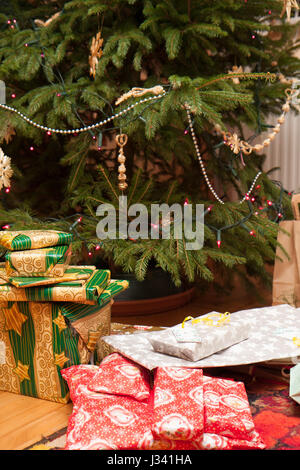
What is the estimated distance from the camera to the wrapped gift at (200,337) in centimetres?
102

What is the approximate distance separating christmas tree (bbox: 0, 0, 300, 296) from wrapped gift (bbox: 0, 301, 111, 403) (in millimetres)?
441

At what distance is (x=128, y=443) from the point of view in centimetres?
81

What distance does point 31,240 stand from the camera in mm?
1075

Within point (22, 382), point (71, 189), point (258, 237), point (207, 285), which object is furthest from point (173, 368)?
point (207, 285)

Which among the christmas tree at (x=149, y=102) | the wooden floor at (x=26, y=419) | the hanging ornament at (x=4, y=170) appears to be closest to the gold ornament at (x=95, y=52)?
the christmas tree at (x=149, y=102)

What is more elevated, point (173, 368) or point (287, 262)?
point (287, 262)

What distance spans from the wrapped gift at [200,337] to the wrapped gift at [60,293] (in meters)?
0.17

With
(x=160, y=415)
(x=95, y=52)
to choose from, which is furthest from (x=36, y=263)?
(x=95, y=52)

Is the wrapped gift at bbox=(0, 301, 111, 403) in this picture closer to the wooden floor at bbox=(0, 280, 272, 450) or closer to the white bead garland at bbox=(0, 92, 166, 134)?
the wooden floor at bbox=(0, 280, 272, 450)

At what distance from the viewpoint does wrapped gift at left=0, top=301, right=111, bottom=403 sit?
3.41ft

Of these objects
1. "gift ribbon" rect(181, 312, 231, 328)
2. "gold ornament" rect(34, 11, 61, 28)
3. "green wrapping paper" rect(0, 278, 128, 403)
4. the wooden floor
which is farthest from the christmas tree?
the wooden floor

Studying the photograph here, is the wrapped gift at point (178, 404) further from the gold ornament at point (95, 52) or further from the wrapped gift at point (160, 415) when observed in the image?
the gold ornament at point (95, 52)

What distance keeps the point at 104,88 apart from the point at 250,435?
1.21m

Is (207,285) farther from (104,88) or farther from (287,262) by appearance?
(104,88)
